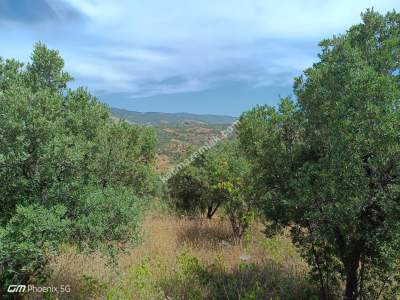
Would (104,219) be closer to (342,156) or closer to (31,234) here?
(31,234)

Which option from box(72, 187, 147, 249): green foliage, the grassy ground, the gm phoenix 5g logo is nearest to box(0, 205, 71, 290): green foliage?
box(72, 187, 147, 249): green foliage

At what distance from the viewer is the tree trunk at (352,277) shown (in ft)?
21.9

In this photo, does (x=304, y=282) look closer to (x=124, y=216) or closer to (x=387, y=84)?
(x=124, y=216)

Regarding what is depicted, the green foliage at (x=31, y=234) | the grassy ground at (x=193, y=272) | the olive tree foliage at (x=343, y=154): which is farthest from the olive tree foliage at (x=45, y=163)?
the olive tree foliage at (x=343, y=154)

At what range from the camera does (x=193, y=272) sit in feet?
31.0

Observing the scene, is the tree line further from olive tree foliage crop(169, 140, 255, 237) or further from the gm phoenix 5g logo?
the gm phoenix 5g logo

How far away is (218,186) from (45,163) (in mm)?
7099

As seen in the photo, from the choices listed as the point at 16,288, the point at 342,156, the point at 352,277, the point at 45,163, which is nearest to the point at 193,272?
the point at 352,277

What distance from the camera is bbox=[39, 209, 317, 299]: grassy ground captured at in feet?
27.5

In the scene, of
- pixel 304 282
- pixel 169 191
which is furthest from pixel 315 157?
pixel 169 191

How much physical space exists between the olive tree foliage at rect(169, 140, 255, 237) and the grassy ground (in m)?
0.99

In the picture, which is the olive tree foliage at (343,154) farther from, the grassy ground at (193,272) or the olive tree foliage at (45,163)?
the olive tree foliage at (45,163)

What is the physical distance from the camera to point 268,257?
1085 centimetres

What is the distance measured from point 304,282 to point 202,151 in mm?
9582
